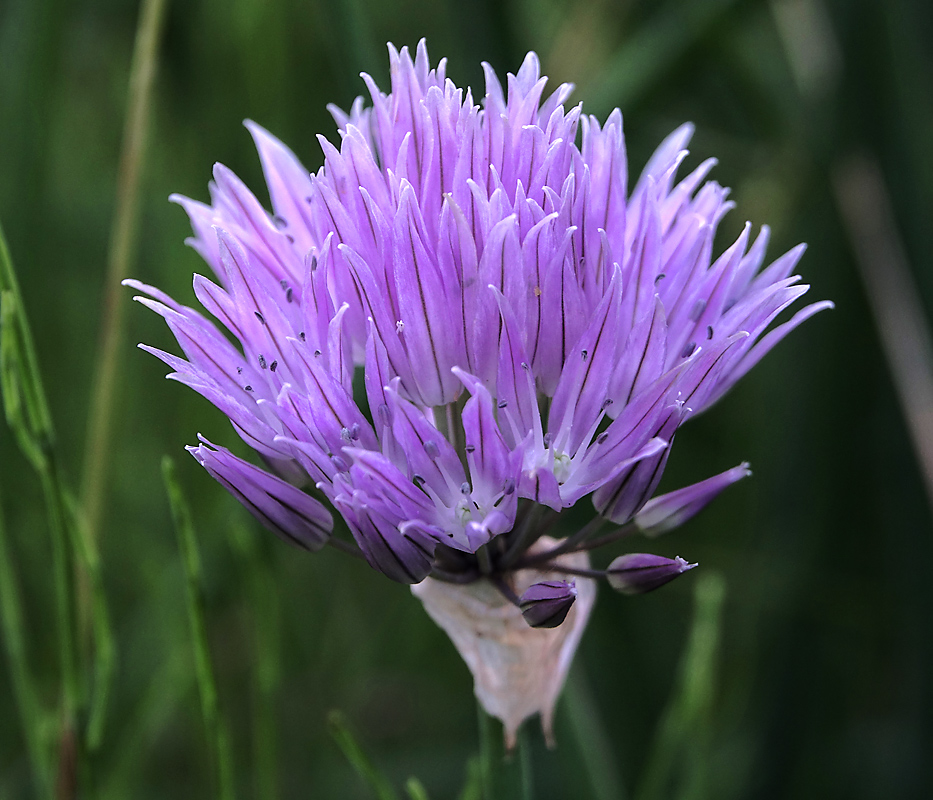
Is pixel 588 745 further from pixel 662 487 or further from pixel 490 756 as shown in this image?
pixel 662 487

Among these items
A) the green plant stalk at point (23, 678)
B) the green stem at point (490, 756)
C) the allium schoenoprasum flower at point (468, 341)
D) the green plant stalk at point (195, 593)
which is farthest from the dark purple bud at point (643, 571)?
the green plant stalk at point (23, 678)

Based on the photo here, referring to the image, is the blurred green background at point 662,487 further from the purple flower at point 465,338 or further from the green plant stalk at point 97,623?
the purple flower at point 465,338

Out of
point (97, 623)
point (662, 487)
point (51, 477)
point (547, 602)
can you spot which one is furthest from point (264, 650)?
point (662, 487)

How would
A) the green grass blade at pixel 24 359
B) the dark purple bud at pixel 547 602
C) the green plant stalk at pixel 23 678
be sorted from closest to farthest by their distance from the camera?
the dark purple bud at pixel 547 602
the green grass blade at pixel 24 359
the green plant stalk at pixel 23 678

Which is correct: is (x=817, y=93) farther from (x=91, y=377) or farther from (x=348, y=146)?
(x=91, y=377)

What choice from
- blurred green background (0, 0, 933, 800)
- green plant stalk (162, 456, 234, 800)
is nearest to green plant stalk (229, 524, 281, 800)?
blurred green background (0, 0, 933, 800)

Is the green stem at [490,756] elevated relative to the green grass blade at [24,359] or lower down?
lower down

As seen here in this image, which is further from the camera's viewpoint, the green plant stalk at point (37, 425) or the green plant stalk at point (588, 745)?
the green plant stalk at point (588, 745)

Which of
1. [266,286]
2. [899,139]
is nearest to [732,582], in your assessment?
[899,139]
